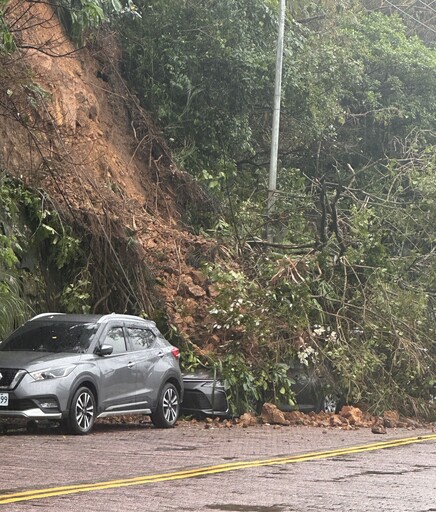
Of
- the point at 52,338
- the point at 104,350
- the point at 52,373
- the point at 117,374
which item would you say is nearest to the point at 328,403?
the point at 117,374

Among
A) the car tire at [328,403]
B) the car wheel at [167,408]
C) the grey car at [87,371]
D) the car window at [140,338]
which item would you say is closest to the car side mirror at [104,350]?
the grey car at [87,371]

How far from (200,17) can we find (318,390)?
12.3m

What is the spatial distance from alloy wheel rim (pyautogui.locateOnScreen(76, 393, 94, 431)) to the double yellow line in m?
3.52

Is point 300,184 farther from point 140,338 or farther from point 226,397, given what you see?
point 140,338

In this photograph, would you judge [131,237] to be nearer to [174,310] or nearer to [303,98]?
[174,310]

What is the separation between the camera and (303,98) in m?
31.3

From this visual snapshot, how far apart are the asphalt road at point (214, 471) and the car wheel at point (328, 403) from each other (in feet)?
10.8

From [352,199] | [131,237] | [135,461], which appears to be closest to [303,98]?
[352,199]

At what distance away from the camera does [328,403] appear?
2142 cm

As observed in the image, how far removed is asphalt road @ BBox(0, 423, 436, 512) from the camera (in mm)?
9391

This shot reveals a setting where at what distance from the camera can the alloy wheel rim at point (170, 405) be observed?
59.2ft

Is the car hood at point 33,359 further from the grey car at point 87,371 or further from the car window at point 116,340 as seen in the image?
the car window at point 116,340

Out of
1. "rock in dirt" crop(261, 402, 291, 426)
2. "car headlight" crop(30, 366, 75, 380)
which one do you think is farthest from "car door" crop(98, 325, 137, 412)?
"rock in dirt" crop(261, 402, 291, 426)

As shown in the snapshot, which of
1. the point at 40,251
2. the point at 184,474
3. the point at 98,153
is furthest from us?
the point at 98,153
